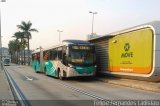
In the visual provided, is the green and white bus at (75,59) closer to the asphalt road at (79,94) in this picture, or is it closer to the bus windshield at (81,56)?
the bus windshield at (81,56)

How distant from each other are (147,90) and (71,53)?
9049 millimetres

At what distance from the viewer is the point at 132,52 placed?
2294cm

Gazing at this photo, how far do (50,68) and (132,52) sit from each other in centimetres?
1131

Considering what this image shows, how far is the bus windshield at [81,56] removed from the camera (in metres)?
26.2

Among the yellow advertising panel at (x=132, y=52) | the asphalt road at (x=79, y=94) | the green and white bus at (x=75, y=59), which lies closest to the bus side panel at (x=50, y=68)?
the green and white bus at (x=75, y=59)

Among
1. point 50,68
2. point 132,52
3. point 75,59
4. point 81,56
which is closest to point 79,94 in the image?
point 132,52

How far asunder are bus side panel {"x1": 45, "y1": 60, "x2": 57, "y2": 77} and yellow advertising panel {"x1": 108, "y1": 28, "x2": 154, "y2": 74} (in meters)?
5.48

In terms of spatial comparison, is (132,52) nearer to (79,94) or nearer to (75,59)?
(75,59)

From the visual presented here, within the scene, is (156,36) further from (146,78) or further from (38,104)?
(38,104)

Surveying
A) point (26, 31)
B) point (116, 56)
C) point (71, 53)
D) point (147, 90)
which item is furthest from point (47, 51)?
point (26, 31)

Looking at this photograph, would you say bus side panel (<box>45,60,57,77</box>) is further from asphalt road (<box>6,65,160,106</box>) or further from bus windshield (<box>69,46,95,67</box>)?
bus windshield (<box>69,46,95,67</box>)

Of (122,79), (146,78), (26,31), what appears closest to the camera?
(146,78)

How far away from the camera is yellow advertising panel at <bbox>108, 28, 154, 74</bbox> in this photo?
20.9 m

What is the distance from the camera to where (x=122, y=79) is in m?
25.0
